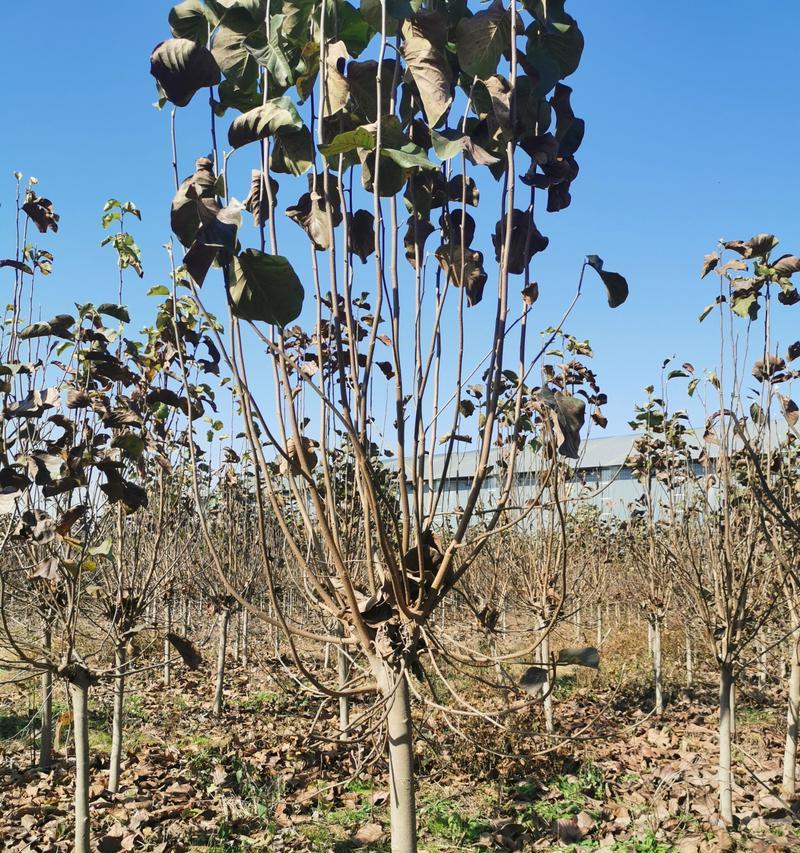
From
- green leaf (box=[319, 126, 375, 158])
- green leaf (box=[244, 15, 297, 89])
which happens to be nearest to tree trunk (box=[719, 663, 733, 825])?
green leaf (box=[319, 126, 375, 158])

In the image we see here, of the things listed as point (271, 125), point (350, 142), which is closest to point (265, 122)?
point (271, 125)

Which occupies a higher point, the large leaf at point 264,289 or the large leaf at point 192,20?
the large leaf at point 192,20

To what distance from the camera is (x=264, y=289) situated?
1590 millimetres

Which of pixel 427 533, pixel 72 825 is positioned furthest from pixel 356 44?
pixel 72 825

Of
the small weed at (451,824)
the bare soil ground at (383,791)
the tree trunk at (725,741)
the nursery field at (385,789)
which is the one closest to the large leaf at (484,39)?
the nursery field at (385,789)

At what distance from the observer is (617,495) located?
29.5 m

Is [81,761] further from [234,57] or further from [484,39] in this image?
[484,39]

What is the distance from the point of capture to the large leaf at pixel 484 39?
1.74 meters

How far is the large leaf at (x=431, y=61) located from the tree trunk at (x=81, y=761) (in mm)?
3730

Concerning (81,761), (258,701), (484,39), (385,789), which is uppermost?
(484,39)

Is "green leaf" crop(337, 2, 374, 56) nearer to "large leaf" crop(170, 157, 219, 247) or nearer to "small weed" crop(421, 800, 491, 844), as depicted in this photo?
"large leaf" crop(170, 157, 219, 247)

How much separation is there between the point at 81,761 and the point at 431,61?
13.2 ft

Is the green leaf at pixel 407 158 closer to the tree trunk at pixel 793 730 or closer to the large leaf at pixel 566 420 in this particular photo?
the large leaf at pixel 566 420

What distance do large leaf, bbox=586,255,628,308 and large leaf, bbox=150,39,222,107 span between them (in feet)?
3.50
